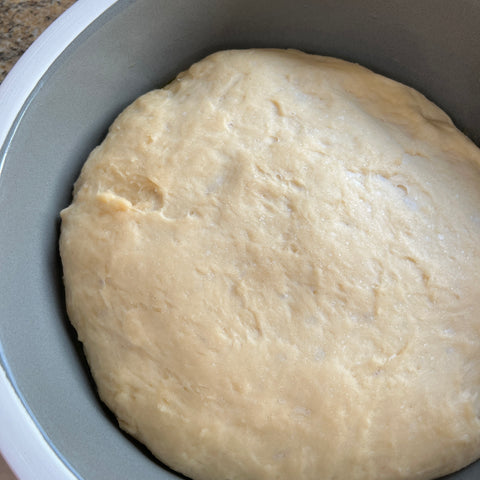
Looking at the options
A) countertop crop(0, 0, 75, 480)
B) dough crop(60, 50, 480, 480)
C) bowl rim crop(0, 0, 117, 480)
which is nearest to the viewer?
bowl rim crop(0, 0, 117, 480)

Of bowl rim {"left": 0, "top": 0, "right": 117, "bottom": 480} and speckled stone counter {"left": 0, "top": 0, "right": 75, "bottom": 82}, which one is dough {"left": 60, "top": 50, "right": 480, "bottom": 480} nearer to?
bowl rim {"left": 0, "top": 0, "right": 117, "bottom": 480}

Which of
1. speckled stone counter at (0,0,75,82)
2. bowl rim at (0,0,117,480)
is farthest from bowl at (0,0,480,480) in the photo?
speckled stone counter at (0,0,75,82)

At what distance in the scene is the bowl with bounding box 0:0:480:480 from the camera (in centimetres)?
91

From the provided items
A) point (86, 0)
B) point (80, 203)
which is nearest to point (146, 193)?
point (80, 203)

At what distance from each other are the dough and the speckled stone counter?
335mm

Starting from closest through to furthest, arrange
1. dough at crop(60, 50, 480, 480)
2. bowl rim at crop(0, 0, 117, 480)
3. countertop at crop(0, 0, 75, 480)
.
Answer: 1. bowl rim at crop(0, 0, 117, 480)
2. dough at crop(60, 50, 480, 480)
3. countertop at crop(0, 0, 75, 480)

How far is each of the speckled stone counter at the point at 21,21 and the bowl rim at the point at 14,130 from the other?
287 mm

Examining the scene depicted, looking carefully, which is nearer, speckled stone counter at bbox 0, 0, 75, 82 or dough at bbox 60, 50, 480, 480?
dough at bbox 60, 50, 480, 480

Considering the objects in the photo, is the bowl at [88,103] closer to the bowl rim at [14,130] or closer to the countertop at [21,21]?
the bowl rim at [14,130]

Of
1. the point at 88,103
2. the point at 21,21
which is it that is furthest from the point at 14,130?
the point at 21,21

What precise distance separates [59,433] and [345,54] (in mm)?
921

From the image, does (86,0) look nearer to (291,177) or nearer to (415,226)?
(291,177)

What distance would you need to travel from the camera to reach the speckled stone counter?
3.99 ft

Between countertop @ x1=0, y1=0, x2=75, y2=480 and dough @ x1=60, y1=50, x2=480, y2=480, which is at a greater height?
countertop @ x1=0, y1=0, x2=75, y2=480
